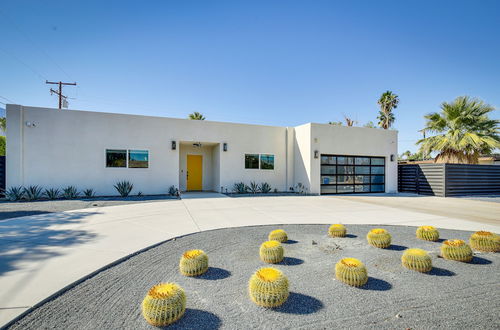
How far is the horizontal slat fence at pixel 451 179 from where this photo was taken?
1262 centimetres

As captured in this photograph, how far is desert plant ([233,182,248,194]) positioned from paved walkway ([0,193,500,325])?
4.06 meters

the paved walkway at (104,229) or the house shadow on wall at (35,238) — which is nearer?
the paved walkway at (104,229)

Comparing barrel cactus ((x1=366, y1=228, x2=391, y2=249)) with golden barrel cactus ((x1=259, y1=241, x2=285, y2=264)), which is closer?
golden barrel cactus ((x1=259, y1=241, x2=285, y2=264))

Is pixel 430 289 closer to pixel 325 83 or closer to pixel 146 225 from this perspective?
pixel 146 225

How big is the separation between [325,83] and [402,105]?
55.6 feet

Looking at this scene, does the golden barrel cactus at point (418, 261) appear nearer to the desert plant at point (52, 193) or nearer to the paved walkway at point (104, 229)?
the paved walkway at point (104, 229)

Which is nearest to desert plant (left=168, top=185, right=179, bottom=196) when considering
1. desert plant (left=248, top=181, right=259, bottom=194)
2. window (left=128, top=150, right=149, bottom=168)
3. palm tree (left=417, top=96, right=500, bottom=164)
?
window (left=128, top=150, right=149, bottom=168)

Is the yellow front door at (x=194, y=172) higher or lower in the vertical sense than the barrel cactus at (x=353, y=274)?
higher

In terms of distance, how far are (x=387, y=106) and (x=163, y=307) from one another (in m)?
31.0

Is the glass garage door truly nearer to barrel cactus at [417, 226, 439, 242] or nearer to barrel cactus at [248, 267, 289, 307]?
barrel cactus at [417, 226, 439, 242]

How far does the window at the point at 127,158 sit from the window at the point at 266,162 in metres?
5.84

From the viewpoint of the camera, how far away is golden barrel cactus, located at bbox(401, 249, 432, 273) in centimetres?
330

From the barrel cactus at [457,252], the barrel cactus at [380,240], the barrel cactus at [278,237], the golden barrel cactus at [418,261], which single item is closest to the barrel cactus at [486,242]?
the barrel cactus at [457,252]

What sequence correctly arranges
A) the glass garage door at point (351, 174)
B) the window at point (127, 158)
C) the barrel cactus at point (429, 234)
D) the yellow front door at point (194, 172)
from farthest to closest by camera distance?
the yellow front door at point (194, 172)
the glass garage door at point (351, 174)
the window at point (127, 158)
the barrel cactus at point (429, 234)
